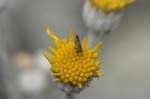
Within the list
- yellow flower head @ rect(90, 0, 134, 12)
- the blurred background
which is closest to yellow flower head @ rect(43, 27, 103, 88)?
yellow flower head @ rect(90, 0, 134, 12)

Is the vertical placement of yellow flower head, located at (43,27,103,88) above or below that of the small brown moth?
below

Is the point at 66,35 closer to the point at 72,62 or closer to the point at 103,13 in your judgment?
the point at 103,13

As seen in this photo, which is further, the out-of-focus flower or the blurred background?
the blurred background

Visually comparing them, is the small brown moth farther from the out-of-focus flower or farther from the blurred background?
the blurred background

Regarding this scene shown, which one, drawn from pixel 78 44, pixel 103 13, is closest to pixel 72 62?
pixel 78 44

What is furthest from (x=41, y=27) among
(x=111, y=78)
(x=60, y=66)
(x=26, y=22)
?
(x=60, y=66)

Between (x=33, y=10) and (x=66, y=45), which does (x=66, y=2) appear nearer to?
(x=33, y=10)
